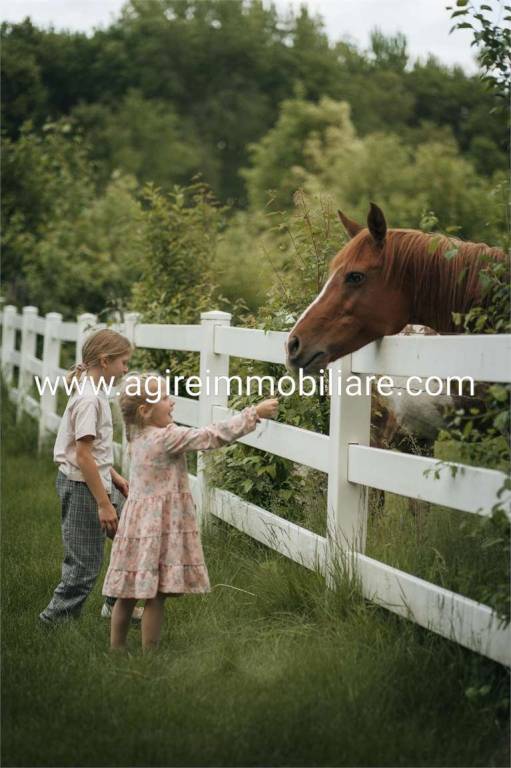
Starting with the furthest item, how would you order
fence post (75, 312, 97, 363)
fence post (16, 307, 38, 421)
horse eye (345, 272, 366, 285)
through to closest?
1. fence post (16, 307, 38, 421)
2. fence post (75, 312, 97, 363)
3. horse eye (345, 272, 366, 285)

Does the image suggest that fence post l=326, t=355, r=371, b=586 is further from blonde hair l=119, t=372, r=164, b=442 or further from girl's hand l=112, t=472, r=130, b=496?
girl's hand l=112, t=472, r=130, b=496

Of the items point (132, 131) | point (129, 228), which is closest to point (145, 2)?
point (132, 131)

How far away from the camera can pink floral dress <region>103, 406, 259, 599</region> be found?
3943 millimetres

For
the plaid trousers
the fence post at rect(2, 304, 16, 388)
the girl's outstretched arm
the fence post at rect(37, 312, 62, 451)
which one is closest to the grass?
the plaid trousers

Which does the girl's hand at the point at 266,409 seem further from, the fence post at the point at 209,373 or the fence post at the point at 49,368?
the fence post at the point at 49,368

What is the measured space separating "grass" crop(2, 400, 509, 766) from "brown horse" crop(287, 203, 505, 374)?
995 mm

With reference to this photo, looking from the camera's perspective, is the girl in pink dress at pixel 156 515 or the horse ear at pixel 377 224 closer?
the girl in pink dress at pixel 156 515

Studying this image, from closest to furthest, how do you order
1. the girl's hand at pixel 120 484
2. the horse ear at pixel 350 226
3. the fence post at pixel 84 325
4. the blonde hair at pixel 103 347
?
1. the blonde hair at pixel 103 347
2. the horse ear at pixel 350 226
3. the girl's hand at pixel 120 484
4. the fence post at pixel 84 325

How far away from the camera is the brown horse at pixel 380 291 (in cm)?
418

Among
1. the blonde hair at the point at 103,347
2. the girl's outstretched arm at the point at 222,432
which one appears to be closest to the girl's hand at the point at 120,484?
the blonde hair at the point at 103,347

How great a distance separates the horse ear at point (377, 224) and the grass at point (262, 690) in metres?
1.46

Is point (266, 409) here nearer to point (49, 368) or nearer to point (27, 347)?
point (49, 368)

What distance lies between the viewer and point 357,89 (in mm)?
48469

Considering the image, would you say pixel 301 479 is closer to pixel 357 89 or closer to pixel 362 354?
pixel 362 354
